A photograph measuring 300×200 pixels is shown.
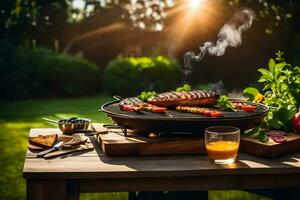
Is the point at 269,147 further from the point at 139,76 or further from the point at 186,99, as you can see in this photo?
the point at 139,76

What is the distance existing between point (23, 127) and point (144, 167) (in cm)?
691

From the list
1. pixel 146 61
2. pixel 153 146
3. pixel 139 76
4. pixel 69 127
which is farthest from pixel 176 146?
pixel 146 61

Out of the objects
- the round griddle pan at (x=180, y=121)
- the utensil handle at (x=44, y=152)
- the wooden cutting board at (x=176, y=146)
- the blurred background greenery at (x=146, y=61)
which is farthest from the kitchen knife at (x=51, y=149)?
the blurred background greenery at (x=146, y=61)

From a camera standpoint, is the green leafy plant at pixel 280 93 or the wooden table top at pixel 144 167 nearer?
the wooden table top at pixel 144 167

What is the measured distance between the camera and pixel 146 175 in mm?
2396

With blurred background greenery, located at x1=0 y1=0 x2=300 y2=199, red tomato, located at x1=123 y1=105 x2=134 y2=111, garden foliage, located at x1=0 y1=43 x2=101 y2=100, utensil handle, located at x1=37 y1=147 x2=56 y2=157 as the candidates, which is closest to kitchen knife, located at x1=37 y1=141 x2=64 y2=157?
utensil handle, located at x1=37 y1=147 x2=56 y2=157

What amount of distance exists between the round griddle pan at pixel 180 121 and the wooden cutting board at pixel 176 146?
0.22 feet

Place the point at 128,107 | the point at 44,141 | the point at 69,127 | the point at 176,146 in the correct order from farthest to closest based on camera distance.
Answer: the point at 69,127
the point at 128,107
the point at 44,141
the point at 176,146

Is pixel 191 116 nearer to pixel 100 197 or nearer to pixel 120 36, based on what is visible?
pixel 100 197

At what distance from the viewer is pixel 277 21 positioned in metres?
14.6

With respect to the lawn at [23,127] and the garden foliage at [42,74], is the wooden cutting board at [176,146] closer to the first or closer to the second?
the lawn at [23,127]

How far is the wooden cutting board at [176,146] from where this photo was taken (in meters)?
2.66

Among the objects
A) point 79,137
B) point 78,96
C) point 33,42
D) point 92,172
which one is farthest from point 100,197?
point 33,42

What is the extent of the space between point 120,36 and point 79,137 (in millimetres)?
17945
